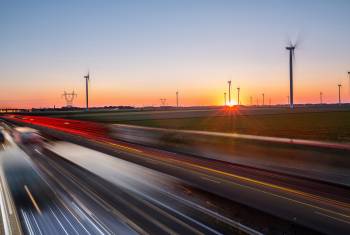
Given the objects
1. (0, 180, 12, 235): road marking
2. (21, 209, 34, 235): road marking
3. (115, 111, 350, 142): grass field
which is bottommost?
(0, 180, 12, 235): road marking

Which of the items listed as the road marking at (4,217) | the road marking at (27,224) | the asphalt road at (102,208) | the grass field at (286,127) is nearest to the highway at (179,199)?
the asphalt road at (102,208)

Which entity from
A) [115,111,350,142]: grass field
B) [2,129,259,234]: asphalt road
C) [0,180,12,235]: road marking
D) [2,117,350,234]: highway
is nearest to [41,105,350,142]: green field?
[115,111,350,142]: grass field

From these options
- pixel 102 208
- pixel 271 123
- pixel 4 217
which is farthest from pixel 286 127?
pixel 4 217

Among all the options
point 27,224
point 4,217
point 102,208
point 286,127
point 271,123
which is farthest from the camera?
point 271,123

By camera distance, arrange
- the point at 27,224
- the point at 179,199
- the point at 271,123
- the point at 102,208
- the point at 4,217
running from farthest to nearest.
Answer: the point at 271,123, the point at 179,199, the point at 102,208, the point at 4,217, the point at 27,224

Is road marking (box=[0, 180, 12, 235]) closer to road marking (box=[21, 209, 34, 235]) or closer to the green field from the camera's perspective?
road marking (box=[21, 209, 34, 235])

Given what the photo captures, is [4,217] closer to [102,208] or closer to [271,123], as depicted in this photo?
[102,208]

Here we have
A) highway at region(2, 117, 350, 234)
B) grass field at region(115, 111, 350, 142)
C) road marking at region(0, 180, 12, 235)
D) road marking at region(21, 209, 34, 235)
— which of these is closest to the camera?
road marking at region(21, 209, 34, 235)

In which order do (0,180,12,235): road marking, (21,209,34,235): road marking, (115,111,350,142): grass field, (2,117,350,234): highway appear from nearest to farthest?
1. (21,209,34,235): road marking
2. (0,180,12,235): road marking
3. (2,117,350,234): highway
4. (115,111,350,142): grass field

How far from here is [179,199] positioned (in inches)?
655

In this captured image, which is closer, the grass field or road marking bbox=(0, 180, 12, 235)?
road marking bbox=(0, 180, 12, 235)

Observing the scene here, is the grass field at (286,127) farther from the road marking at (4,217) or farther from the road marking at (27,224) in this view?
the road marking at (27,224)

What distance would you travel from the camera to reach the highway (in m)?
13.0

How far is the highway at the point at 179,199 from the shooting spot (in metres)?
13.0
